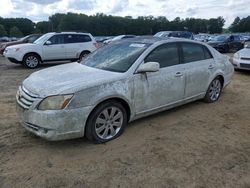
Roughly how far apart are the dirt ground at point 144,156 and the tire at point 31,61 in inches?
327

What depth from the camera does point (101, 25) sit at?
87062 mm

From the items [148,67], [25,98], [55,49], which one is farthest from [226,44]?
[25,98]

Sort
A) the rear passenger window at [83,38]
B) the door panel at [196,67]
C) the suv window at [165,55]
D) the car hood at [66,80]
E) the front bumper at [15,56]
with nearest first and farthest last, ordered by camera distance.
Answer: the car hood at [66,80], the suv window at [165,55], the door panel at [196,67], the front bumper at [15,56], the rear passenger window at [83,38]

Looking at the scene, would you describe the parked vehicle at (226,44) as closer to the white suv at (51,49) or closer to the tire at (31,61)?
the white suv at (51,49)

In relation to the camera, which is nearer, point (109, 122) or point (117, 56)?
point (109, 122)

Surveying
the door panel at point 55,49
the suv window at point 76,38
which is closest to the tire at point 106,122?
the door panel at point 55,49

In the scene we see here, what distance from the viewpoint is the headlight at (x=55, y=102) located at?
3992 millimetres

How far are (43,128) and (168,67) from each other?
8.23 ft

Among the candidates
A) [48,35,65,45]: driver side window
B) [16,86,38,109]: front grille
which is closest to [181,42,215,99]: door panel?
[16,86,38,109]: front grille

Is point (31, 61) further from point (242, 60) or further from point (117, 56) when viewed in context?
point (117, 56)

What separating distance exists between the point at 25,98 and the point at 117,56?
1.77 meters

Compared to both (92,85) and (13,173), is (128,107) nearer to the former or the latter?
(92,85)

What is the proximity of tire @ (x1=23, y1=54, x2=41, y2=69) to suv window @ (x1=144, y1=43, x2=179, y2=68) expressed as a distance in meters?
9.60

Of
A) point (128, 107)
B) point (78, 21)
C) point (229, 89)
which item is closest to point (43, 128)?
point (128, 107)
